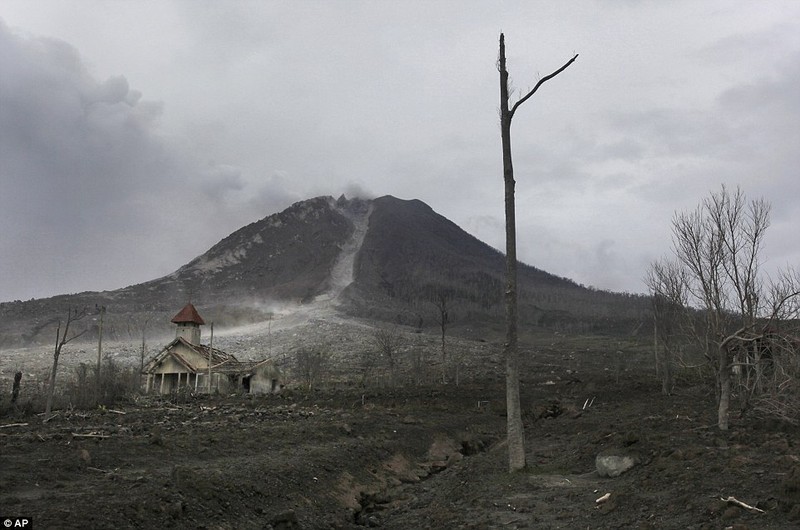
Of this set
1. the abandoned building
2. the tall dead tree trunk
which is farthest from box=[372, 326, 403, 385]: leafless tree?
the tall dead tree trunk

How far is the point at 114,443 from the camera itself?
1310 cm

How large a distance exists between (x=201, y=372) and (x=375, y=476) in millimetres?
Result: 33014

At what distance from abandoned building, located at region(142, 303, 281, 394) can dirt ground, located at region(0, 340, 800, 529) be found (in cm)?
2244

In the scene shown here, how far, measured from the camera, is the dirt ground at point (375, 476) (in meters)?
8.45

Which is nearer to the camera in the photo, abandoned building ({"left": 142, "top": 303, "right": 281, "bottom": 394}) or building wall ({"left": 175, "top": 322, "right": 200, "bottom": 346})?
abandoned building ({"left": 142, "top": 303, "right": 281, "bottom": 394})

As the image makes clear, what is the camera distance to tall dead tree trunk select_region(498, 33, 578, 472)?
13.4 meters

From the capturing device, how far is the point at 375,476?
606 inches

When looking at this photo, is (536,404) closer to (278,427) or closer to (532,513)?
(278,427)

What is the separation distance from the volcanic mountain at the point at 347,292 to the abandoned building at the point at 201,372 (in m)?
49.5

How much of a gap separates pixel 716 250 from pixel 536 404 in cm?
1299

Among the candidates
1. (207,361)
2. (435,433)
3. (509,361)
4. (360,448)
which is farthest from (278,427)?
(207,361)
